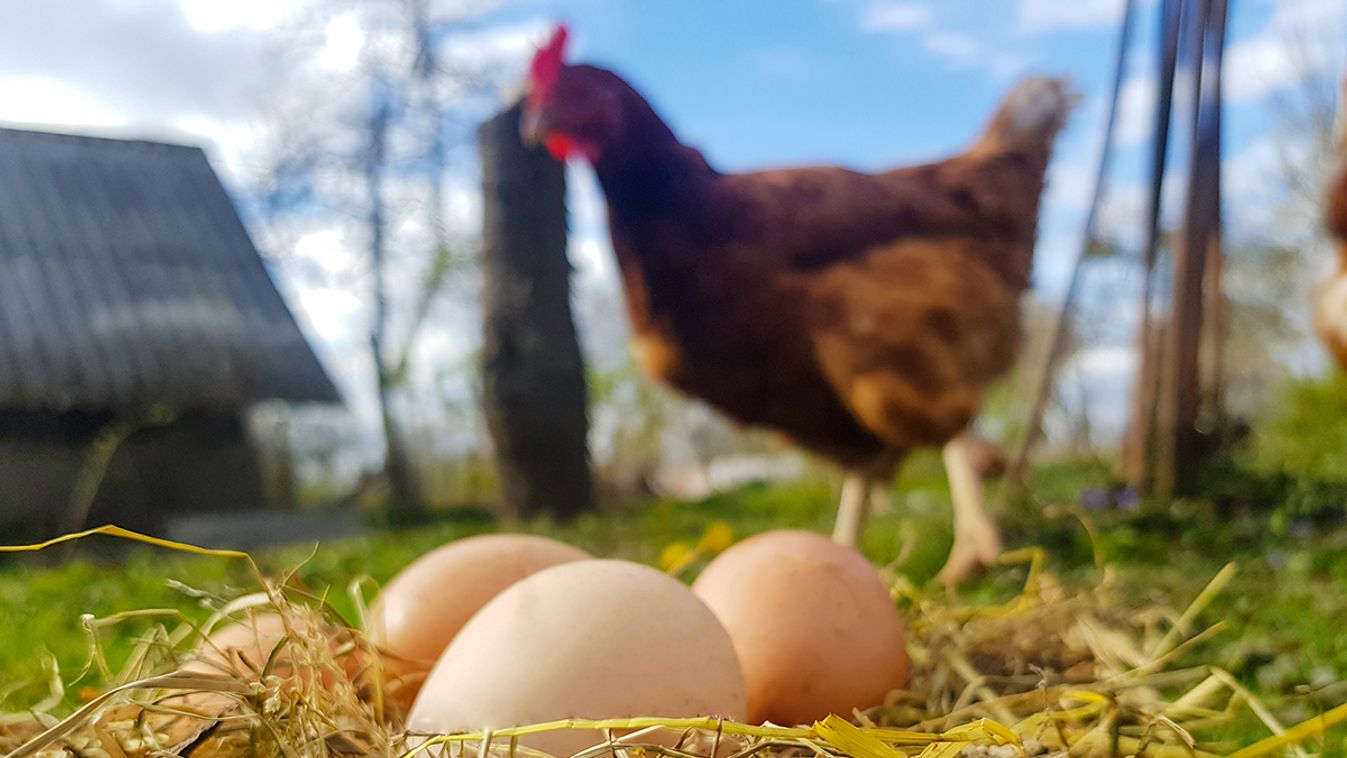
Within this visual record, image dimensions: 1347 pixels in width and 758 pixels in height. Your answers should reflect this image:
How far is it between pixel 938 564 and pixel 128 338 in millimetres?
1668

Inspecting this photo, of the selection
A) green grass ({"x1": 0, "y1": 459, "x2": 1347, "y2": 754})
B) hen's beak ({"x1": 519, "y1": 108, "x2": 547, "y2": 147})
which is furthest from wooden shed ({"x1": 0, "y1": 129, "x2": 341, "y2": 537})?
hen's beak ({"x1": 519, "y1": 108, "x2": 547, "y2": 147})

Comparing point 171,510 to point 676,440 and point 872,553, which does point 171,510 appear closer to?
point 872,553

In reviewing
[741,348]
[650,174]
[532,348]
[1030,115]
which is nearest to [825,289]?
[741,348]

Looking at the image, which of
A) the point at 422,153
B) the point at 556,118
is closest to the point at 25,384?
the point at 556,118

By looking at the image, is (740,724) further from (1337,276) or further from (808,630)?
(1337,276)

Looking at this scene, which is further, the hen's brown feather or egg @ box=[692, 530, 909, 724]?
the hen's brown feather

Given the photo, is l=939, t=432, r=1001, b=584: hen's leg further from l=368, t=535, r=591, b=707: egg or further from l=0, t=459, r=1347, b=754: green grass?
l=368, t=535, r=591, b=707: egg

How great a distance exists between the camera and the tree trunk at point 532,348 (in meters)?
3.11

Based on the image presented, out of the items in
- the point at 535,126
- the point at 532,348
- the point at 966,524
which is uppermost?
the point at 535,126

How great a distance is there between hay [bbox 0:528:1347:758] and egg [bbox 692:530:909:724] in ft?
0.11

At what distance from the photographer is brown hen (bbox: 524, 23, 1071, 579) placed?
151 centimetres

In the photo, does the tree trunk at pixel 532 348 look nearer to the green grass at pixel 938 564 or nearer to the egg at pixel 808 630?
the green grass at pixel 938 564

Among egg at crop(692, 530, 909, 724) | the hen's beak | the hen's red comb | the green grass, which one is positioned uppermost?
the hen's red comb

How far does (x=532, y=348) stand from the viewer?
3168mm
